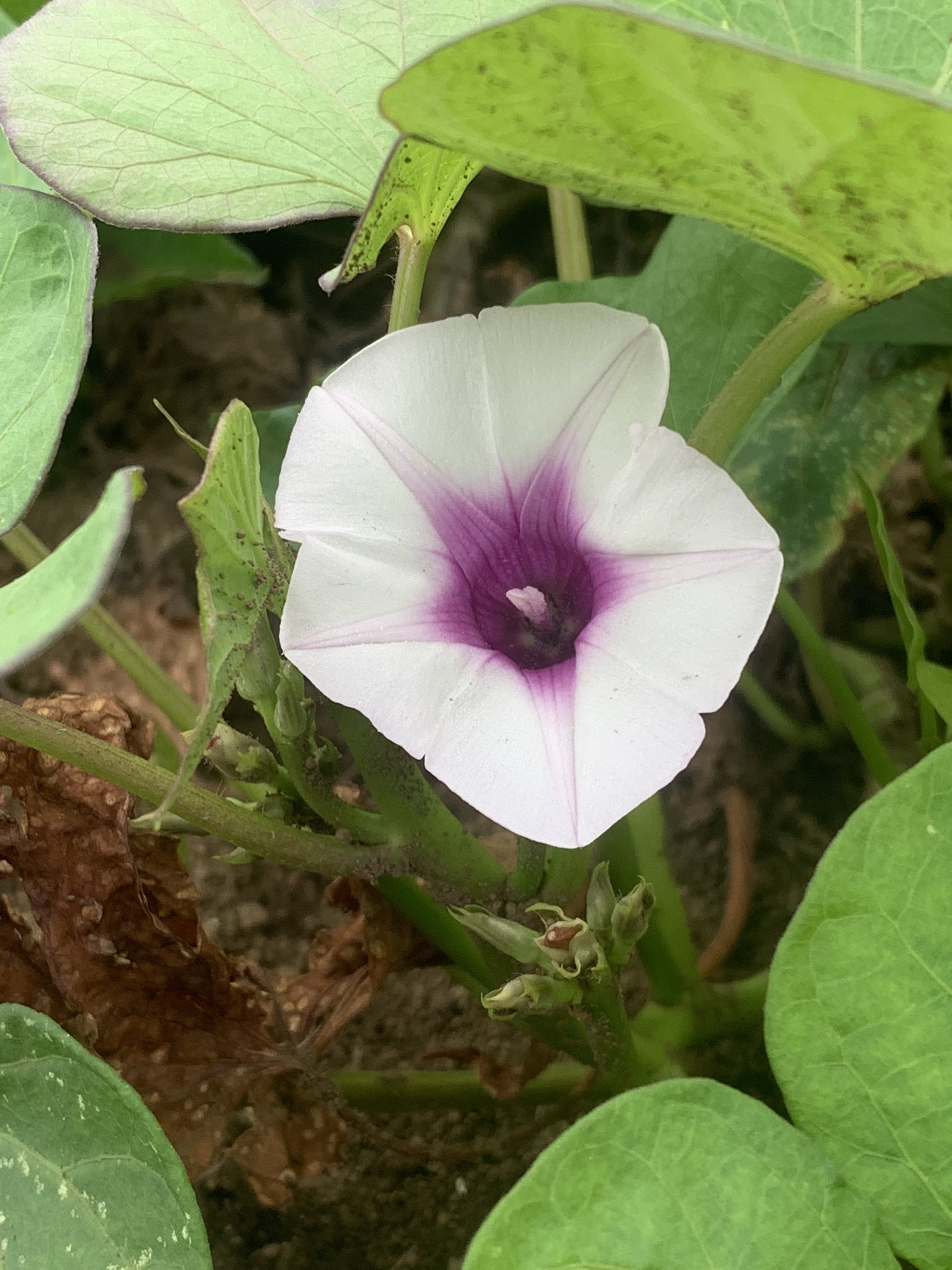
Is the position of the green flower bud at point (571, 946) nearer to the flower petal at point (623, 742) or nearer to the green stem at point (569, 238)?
the flower petal at point (623, 742)

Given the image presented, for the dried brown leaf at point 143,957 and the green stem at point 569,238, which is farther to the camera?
the green stem at point 569,238

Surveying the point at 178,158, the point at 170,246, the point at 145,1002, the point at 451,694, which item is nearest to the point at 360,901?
the point at 145,1002

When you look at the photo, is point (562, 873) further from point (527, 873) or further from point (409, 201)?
point (409, 201)

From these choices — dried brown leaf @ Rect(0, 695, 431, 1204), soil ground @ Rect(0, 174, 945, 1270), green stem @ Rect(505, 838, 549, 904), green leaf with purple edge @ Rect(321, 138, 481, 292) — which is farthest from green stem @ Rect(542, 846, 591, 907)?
green leaf with purple edge @ Rect(321, 138, 481, 292)

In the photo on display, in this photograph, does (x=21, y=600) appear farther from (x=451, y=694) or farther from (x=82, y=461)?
(x=82, y=461)

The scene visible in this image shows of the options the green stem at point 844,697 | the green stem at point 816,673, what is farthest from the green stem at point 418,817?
the green stem at point 816,673

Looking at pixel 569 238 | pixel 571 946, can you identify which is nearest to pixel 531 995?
pixel 571 946
